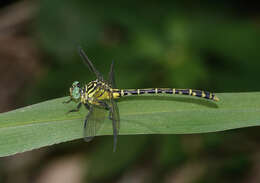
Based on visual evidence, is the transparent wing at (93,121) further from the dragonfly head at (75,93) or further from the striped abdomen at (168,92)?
the striped abdomen at (168,92)

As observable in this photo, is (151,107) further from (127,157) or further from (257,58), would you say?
(257,58)

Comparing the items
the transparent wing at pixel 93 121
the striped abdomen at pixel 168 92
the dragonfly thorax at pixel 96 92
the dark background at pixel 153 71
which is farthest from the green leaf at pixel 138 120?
the dark background at pixel 153 71

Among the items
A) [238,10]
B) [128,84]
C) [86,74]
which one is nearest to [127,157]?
[128,84]

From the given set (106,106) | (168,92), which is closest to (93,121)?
(106,106)

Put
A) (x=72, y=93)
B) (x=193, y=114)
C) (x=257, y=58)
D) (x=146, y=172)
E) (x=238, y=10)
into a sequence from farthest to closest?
1. (x=238, y=10)
2. (x=146, y=172)
3. (x=257, y=58)
4. (x=72, y=93)
5. (x=193, y=114)

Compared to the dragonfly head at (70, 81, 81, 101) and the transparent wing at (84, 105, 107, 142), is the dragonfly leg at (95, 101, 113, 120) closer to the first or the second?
the transparent wing at (84, 105, 107, 142)
